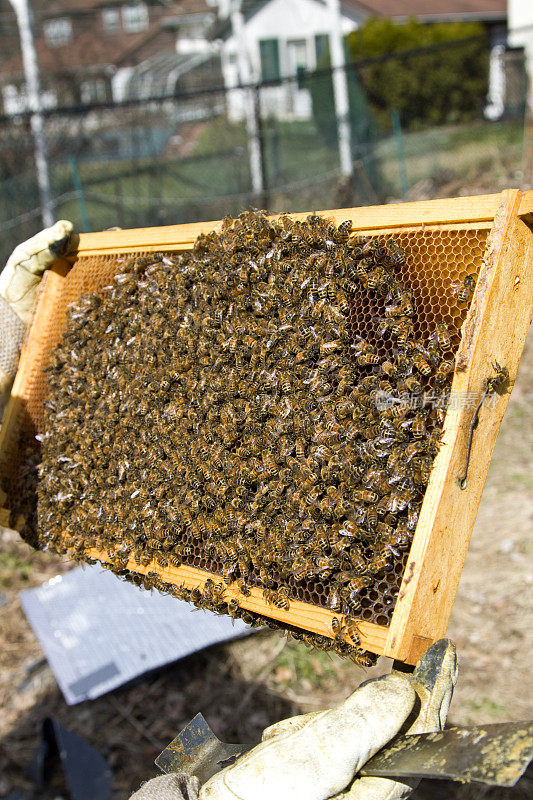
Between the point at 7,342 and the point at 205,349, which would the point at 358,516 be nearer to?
the point at 205,349

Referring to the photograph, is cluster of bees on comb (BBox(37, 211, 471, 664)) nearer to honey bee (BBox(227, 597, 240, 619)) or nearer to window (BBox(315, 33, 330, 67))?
honey bee (BBox(227, 597, 240, 619))

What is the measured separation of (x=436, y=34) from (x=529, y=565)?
25.1 m

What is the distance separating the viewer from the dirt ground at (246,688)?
4.99 m

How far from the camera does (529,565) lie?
6352 millimetres

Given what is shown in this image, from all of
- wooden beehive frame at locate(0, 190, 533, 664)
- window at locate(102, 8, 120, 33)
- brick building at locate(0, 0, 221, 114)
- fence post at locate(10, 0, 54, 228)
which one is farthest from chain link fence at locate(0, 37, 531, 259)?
window at locate(102, 8, 120, 33)

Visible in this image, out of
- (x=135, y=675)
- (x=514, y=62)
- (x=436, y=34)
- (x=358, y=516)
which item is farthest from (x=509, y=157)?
(x=358, y=516)

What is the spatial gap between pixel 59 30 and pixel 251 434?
37.7 meters

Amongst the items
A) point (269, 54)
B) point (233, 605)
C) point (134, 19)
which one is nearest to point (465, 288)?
point (233, 605)

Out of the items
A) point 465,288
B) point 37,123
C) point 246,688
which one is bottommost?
point 246,688

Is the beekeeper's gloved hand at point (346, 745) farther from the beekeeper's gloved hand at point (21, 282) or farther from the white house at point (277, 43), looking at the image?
the white house at point (277, 43)

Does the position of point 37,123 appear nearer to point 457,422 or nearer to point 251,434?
point 251,434

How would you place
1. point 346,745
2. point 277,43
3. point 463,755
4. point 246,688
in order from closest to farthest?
1. point 463,755
2. point 346,745
3. point 246,688
4. point 277,43

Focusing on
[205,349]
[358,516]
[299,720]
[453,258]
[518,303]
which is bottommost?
[299,720]

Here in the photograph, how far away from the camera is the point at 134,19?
41.5 m
